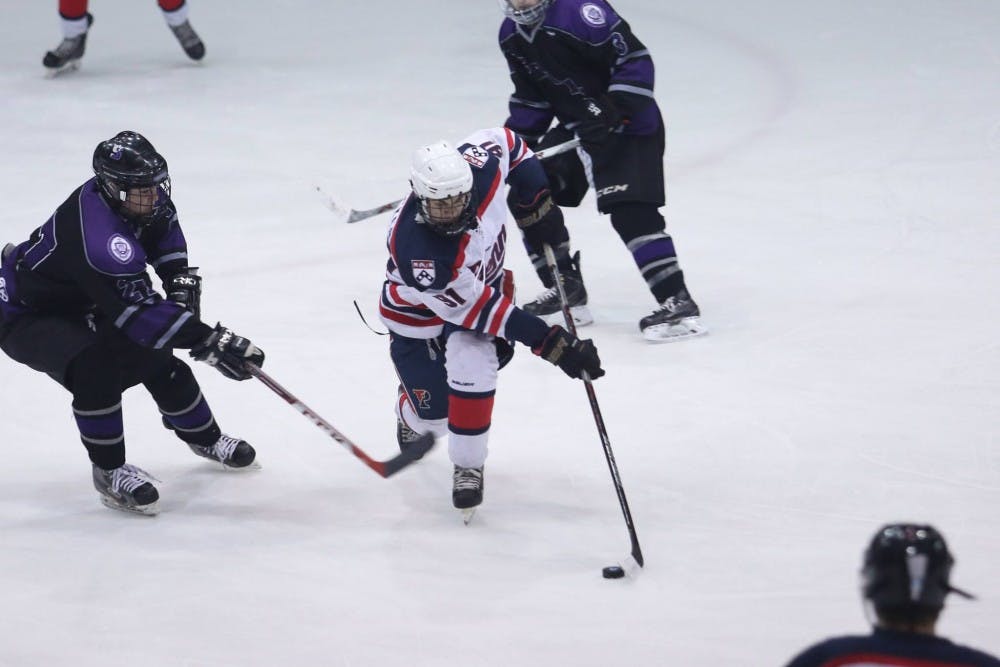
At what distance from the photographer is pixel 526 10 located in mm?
4297

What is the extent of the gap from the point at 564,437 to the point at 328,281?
1526mm

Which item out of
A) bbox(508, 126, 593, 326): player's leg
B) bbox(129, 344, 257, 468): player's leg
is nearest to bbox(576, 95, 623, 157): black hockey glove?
bbox(508, 126, 593, 326): player's leg

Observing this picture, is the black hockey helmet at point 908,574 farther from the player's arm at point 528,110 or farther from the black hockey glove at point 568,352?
the player's arm at point 528,110

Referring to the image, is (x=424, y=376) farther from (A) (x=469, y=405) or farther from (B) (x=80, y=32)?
(B) (x=80, y=32)

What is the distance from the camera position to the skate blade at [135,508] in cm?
336

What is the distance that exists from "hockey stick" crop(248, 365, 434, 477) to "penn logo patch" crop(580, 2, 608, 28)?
158 centimetres

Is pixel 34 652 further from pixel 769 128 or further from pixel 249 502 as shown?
pixel 769 128

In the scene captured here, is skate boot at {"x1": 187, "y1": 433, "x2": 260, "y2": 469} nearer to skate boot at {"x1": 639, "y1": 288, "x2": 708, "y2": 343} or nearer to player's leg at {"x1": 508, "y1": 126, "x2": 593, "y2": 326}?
player's leg at {"x1": 508, "y1": 126, "x2": 593, "y2": 326}

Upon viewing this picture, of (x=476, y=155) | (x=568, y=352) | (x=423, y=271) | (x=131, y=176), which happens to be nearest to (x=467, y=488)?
(x=568, y=352)

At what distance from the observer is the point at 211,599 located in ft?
9.69

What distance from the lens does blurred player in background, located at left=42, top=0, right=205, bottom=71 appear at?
702 cm

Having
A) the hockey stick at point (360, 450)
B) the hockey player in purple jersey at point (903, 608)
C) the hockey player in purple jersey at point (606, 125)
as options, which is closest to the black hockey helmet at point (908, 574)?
the hockey player in purple jersey at point (903, 608)

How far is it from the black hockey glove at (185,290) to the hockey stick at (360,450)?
0.86ft

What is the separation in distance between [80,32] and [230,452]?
4.25 m
